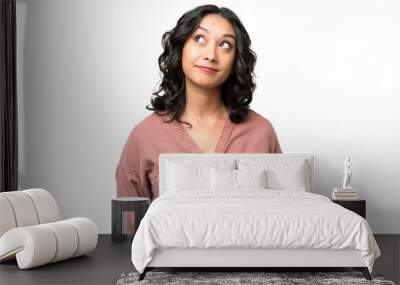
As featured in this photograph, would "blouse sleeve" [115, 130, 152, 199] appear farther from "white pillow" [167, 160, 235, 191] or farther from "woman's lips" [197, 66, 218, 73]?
"woman's lips" [197, 66, 218, 73]

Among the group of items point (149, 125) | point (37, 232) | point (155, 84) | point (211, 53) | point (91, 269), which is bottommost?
point (91, 269)

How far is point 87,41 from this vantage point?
7258mm

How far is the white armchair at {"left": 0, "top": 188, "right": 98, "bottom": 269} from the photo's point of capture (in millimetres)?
5066

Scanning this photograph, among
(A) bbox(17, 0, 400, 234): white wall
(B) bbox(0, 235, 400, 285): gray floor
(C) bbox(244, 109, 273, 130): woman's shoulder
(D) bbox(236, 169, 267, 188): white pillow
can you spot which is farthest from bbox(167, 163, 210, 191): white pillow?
(A) bbox(17, 0, 400, 234): white wall

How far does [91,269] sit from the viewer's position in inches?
204

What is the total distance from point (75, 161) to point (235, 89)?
5.72 feet

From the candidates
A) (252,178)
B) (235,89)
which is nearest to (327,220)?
(252,178)

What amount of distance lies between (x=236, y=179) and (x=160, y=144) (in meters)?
1.02

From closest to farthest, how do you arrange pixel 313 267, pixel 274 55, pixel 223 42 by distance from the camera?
pixel 313 267 < pixel 223 42 < pixel 274 55

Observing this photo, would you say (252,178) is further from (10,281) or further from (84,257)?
(10,281)

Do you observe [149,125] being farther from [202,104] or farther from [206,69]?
[206,69]

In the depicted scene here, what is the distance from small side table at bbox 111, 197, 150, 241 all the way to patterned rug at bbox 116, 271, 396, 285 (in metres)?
1.48

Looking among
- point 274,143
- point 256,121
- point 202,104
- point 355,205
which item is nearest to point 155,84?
point 202,104

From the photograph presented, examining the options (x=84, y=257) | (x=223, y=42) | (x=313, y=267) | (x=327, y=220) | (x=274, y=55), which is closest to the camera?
(x=327, y=220)
